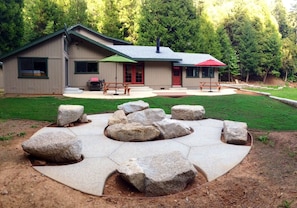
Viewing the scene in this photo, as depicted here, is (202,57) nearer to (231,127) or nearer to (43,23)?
(43,23)

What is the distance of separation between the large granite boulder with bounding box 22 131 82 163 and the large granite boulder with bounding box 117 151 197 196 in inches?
37.3

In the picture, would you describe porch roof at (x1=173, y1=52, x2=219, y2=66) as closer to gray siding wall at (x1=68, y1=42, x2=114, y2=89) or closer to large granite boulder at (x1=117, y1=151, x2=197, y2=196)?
gray siding wall at (x1=68, y1=42, x2=114, y2=89)

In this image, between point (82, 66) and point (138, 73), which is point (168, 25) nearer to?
point (138, 73)

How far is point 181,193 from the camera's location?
3.62 meters

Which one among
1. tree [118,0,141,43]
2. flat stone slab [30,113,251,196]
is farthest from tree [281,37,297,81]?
flat stone slab [30,113,251,196]

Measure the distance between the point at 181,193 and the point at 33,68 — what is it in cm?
1502

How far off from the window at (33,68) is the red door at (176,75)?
10.4m

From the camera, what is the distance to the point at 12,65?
16.2 m

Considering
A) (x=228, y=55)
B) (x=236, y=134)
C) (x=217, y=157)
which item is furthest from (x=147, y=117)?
(x=228, y=55)

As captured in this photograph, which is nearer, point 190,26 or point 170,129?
point 170,129

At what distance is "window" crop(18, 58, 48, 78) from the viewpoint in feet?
53.5

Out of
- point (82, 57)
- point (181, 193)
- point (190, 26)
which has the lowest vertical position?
point (181, 193)

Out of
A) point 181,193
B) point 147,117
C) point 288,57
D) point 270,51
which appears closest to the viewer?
point 181,193

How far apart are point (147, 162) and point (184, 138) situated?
2256 millimetres
